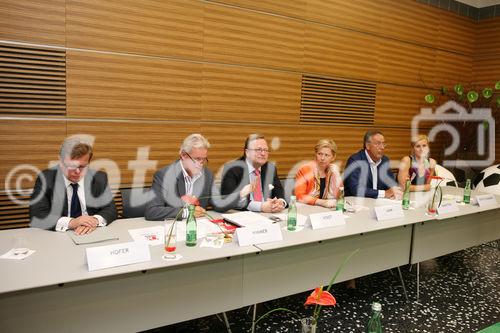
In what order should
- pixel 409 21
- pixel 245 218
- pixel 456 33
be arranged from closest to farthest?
pixel 245 218
pixel 409 21
pixel 456 33

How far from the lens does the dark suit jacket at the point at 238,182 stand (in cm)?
283

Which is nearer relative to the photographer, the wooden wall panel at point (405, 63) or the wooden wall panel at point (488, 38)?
the wooden wall panel at point (405, 63)

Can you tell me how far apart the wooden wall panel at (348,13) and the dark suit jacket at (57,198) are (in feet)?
11.1

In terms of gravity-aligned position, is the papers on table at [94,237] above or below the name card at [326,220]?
below

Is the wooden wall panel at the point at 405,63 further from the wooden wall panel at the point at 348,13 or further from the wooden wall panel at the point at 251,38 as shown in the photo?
the wooden wall panel at the point at 251,38

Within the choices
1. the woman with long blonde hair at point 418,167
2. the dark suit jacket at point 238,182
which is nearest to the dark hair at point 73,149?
the dark suit jacket at point 238,182

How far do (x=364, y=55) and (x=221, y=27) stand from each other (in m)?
2.26

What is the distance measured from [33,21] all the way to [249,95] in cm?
220

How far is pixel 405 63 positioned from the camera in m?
5.73

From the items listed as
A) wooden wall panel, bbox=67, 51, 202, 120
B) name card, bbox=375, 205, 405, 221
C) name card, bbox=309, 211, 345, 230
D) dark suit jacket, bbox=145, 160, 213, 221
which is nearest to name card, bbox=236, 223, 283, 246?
name card, bbox=309, 211, 345, 230

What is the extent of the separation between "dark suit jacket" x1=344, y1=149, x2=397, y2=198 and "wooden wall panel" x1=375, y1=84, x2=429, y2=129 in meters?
1.92

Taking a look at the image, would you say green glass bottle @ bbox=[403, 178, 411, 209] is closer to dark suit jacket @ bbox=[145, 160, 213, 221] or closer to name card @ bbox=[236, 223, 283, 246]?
name card @ bbox=[236, 223, 283, 246]

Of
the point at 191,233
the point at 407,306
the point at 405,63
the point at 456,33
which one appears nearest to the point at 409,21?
the point at 405,63

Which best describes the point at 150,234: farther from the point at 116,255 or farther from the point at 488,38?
the point at 488,38
